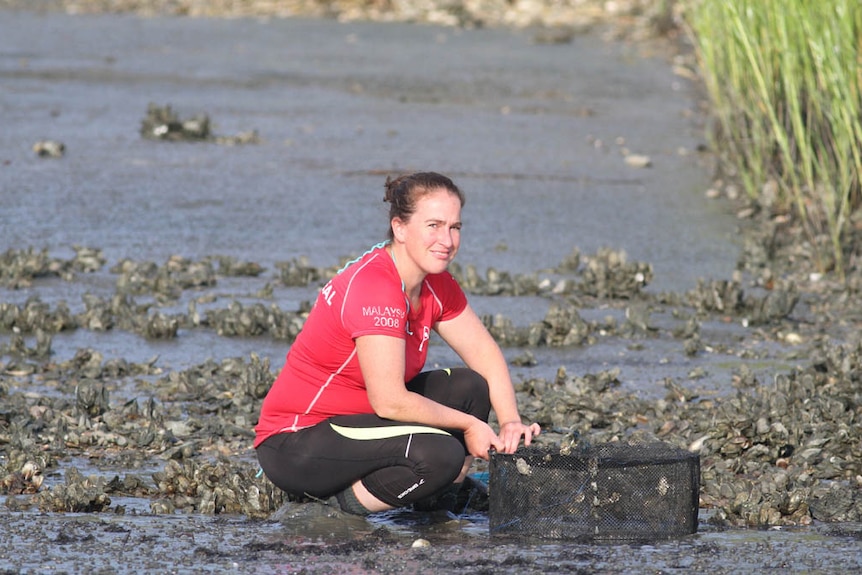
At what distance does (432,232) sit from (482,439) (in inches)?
29.3

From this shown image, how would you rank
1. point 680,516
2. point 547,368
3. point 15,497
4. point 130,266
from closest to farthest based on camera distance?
point 680,516
point 15,497
point 547,368
point 130,266

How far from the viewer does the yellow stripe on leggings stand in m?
4.85

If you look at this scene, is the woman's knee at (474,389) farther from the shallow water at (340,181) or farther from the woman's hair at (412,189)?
the woman's hair at (412,189)

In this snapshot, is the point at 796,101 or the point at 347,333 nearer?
the point at 347,333

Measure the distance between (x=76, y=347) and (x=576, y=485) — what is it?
3.47 m

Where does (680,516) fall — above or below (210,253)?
below

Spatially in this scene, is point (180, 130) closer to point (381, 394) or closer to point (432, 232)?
point (432, 232)

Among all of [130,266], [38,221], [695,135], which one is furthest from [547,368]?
[695,135]

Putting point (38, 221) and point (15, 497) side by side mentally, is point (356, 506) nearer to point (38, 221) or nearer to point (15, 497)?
point (15, 497)

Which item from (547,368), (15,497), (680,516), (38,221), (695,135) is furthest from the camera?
(695,135)

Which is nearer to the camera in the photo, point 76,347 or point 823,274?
point 76,347

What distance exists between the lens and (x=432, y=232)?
4.82m

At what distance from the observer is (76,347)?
23.8ft

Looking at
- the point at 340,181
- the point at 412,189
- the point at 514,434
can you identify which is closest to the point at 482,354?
the point at 514,434
